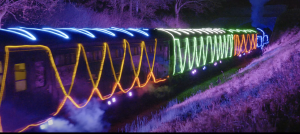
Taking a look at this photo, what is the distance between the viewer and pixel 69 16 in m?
23.5

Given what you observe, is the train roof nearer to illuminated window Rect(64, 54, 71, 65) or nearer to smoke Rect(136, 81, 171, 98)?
illuminated window Rect(64, 54, 71, 65)

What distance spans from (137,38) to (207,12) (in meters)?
38.0

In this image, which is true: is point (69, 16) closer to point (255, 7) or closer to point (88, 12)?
point (88, 12)

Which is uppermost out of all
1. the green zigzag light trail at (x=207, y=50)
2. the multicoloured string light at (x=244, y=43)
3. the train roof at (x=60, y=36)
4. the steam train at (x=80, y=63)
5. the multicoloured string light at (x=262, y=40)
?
the train roof at (x=60, y=36)

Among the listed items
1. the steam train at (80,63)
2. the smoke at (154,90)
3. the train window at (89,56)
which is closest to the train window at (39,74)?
the steam train at (80,63)

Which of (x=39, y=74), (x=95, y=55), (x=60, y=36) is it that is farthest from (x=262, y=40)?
(x=39, y=74)

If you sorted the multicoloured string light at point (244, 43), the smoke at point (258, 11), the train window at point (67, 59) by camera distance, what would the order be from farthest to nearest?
the smoke at point (258, 11)
the multicoloured string light at point (244, 43)
the train window at point (67, 59)

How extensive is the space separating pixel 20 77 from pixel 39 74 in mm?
435

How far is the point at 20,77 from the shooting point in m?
5.83

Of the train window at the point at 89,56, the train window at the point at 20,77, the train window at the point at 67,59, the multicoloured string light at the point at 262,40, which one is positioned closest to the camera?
the train window at the point at 20,77

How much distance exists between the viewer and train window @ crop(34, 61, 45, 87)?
20.1ft

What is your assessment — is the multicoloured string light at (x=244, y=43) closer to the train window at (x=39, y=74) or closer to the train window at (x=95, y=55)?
the train window at (x=95, y=55)

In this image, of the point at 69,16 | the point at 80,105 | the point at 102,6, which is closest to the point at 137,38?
the point at 80,105

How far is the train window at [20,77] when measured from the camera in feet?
18.8
